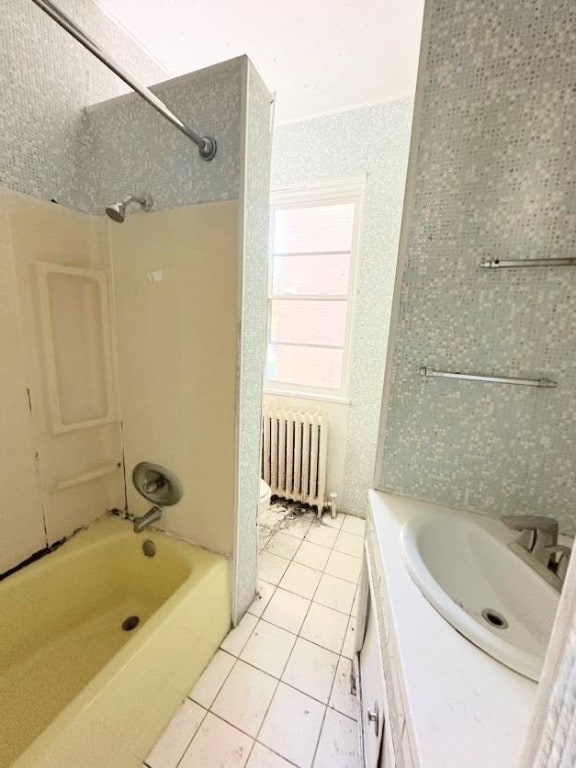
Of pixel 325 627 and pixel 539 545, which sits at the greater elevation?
pixel 539 545

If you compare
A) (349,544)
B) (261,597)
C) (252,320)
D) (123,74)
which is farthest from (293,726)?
(123,74)

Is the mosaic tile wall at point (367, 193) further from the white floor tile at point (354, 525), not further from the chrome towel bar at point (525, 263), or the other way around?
the chrome towel bar at point (525, 263)

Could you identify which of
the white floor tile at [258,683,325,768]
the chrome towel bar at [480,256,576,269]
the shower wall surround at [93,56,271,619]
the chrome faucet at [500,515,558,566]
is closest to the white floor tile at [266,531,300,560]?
the shower wall surround at [93,56,271,619]

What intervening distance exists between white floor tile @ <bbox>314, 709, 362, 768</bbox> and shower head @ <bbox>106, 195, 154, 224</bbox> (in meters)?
1.92

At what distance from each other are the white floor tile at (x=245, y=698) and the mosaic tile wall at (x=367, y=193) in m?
1.08

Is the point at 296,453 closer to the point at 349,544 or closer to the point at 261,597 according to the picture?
the point at 349,544

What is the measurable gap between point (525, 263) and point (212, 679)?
6.09 ft

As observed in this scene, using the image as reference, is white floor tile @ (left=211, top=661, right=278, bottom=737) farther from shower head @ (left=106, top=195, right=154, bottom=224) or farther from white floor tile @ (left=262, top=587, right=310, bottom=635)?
shower head @ (left=106, top=195, right=154, bottom=224)

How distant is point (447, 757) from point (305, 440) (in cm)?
174

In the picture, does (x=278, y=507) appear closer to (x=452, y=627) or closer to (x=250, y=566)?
(x=250, y=566)

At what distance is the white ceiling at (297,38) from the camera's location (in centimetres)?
126

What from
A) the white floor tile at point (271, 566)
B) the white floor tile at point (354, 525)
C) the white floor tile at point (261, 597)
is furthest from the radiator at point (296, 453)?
the white floor tile at point (261, 597)

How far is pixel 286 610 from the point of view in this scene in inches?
60.3

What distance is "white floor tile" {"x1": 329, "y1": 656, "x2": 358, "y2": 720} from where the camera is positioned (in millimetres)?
→ 1142
